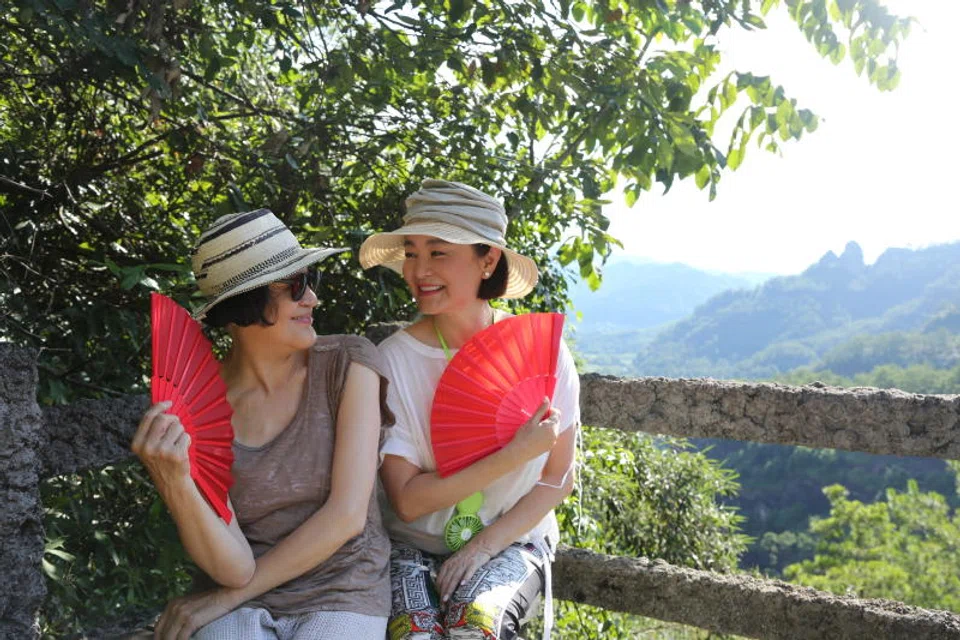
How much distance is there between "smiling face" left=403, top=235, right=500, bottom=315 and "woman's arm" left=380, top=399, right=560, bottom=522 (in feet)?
1.29

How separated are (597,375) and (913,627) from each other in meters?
1.06

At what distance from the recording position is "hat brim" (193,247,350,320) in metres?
2.09

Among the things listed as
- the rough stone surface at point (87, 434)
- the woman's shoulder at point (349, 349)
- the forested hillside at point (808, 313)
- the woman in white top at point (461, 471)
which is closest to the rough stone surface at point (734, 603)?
the woman in white top at point (461, 471)

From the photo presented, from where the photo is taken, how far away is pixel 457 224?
2449 mm

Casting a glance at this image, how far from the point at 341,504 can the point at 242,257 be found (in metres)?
0.61

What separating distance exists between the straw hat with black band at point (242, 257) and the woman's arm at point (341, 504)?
0.29 m

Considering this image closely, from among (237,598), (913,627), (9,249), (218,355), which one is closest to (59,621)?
(218,355)

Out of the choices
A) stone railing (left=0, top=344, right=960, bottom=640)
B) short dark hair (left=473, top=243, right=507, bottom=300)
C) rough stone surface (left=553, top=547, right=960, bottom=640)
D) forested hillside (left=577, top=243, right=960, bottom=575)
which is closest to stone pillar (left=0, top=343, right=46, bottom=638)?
stone railing (left=0, top=344, right=960, bottom=640)

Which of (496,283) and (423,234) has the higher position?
(423,234)

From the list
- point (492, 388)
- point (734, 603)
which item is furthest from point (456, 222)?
point (734, 603)

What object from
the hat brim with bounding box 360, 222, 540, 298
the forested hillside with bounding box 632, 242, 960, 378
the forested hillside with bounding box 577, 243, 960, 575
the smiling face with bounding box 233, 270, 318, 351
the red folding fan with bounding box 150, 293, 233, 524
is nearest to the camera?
the red folding fan with bounding box 150, 293, 233, 524

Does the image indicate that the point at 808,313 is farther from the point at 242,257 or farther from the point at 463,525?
the point at 242,257

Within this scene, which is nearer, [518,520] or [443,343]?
[518,520]

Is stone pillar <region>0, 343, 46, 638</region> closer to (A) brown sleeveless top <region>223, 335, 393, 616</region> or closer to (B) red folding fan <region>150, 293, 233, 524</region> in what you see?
(B) red folding fan <region>150, 293, 233, 524</region>
